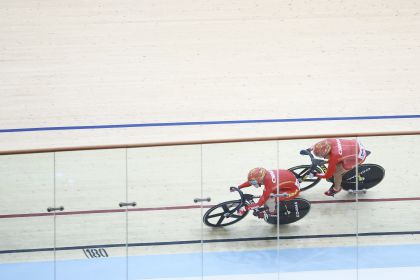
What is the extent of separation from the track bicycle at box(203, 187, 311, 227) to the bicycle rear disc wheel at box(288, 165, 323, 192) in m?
0.12

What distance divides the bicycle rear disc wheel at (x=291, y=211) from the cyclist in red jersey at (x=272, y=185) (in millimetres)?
50

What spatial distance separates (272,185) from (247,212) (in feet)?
0.93

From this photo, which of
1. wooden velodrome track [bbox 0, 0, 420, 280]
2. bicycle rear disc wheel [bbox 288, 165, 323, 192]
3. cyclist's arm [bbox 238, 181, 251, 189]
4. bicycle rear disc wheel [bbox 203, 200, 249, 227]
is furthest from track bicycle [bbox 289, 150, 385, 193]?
wooden velodrome track [bbox 0, 0, 420, 280]

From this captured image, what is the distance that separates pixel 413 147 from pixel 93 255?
8.40 feet

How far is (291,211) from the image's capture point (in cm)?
636

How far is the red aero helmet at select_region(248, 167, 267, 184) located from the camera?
6328 millimetres

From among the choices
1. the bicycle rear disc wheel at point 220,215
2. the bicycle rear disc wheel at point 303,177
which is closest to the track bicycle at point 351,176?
the bicycle rear disc wheel at point 303,177

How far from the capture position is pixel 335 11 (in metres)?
9.53

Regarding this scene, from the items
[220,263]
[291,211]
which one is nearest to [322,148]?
[291,211]

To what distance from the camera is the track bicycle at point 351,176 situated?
20.8ft

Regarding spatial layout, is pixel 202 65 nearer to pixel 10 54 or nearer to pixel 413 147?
pixel 10 54

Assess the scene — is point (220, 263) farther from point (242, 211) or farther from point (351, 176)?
point (351, 176)

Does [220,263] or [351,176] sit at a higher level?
[351,176]

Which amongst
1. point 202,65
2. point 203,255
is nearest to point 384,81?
point 202,65
